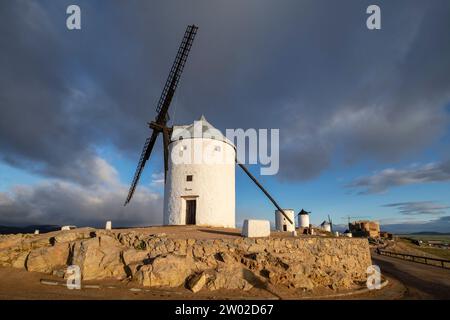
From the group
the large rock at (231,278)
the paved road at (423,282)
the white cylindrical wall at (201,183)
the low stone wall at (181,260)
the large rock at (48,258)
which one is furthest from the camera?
the white cylindrical wall at (201,183)

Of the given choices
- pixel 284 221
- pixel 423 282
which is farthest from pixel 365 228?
pixel 423 282

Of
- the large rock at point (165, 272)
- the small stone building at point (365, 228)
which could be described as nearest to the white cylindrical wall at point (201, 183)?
the large rock at point (165, 272)

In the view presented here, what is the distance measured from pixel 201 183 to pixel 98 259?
10.1 metres

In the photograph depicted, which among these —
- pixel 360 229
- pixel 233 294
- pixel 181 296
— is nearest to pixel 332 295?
pixel 233 294

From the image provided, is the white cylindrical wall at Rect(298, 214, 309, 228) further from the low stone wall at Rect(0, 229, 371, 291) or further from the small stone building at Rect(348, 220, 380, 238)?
the low stone wall at Rect(0, 229, 371, 291)

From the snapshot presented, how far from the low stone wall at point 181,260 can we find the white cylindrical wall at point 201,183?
7.30 metres

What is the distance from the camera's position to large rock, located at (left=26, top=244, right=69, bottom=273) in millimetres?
11711

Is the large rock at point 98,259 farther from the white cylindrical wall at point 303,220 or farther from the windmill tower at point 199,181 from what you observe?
the white cylindrical wall at point 303,220

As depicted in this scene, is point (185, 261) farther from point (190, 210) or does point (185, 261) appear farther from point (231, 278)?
point (190, 210)

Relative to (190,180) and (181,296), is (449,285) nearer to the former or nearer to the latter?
(181,296)

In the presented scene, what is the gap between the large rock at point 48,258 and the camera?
11711 millimetres

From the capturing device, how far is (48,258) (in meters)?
12.0

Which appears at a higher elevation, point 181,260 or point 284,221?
point 284,221
